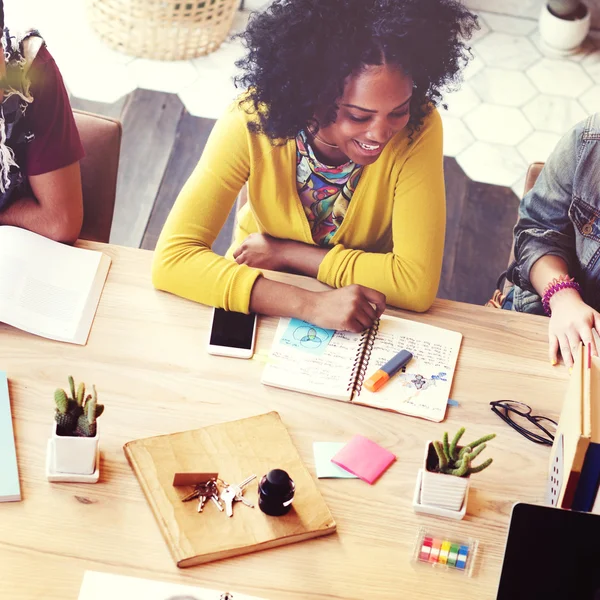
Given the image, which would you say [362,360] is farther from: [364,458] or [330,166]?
[330,166]

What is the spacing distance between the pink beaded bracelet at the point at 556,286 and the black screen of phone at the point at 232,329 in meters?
0.57

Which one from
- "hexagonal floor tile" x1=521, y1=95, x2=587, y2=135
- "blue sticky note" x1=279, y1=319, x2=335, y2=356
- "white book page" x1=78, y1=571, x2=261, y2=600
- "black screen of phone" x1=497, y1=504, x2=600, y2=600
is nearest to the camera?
"black screen of phone" x1=497, y1=504, x2=600, y2=600

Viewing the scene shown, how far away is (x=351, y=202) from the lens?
171cm

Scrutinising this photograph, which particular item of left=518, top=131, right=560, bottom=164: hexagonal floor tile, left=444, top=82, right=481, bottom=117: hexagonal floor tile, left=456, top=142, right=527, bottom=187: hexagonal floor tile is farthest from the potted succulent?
left=444, top=82, right=481, bottom=117: hexagonal floor tile

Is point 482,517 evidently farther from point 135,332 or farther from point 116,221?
point 116,221

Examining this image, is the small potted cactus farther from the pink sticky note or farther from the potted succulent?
the potted succulent

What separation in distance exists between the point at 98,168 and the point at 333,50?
0.62 meters

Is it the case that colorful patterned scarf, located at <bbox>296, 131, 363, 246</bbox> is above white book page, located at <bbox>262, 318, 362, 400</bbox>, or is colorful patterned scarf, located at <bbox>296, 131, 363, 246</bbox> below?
above

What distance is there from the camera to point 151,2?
316 cm

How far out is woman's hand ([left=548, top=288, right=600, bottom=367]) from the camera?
1541mm

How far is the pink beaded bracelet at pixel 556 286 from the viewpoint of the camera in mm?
1676

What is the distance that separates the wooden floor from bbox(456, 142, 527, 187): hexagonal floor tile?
0.04 m

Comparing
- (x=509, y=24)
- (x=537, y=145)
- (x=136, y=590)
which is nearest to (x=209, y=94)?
(x=537, y=145)

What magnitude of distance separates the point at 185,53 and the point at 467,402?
91.0 inches
